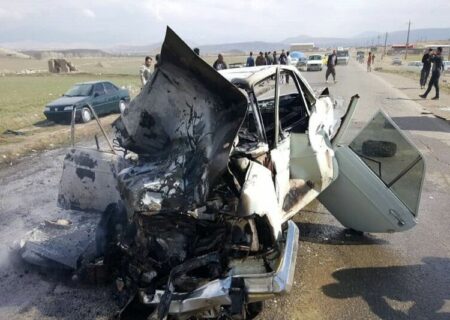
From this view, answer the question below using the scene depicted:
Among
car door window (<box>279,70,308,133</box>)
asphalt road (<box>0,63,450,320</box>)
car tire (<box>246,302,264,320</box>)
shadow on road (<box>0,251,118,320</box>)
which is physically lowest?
shadow on road (<box>0,251,118,320</box>)

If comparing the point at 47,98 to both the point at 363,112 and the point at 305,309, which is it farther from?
the point at 305,309

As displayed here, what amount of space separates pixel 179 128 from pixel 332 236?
96.1 inches

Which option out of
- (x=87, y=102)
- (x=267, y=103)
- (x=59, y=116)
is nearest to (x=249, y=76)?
(x=267, y=103)

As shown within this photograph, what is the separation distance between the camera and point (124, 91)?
50.4ft

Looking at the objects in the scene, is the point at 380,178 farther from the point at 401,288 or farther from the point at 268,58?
the point at 268,58

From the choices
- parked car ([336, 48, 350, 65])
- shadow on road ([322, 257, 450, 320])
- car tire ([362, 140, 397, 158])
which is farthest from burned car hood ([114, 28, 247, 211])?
parked car ([336, 48, 350, 65])

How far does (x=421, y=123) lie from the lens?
10.9 metres

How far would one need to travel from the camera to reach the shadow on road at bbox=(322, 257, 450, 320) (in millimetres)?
3461

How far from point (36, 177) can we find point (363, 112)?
29.6ft

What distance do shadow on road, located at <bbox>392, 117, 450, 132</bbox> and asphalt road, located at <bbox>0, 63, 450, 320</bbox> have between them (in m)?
4.59

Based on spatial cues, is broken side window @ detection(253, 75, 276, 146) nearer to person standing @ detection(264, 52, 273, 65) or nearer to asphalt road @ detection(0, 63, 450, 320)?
asphalt road @ detection(0, 63, 450, 320)

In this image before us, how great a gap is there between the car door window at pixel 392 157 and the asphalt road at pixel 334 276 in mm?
174

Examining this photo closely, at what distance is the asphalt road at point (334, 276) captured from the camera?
139 inches

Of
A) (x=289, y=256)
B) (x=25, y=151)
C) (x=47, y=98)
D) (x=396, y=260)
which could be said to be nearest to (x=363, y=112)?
(x=396, y=260)
